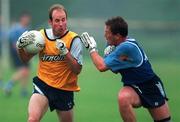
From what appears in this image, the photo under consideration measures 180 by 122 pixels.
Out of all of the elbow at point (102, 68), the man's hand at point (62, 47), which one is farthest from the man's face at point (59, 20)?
the elbow at point (102, 68)

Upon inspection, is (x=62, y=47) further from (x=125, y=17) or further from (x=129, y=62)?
(x=125, y=17)

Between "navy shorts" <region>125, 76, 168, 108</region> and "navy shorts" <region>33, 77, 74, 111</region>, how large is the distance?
0.88 m

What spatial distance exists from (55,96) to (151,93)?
49.1 inches

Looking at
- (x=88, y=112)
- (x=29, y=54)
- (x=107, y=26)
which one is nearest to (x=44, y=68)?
(x=29, y=54)

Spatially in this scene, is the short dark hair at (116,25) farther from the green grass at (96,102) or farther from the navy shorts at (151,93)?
the green grass at (96,102)

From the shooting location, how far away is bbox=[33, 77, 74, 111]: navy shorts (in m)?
10.4

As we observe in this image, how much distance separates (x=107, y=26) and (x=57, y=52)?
2.38 ft

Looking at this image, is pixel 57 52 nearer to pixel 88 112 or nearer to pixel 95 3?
pixel 88 112

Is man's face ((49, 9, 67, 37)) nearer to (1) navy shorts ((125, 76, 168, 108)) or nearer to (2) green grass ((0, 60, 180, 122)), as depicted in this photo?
(1) navy shorts ((125, 76, 168, 108))

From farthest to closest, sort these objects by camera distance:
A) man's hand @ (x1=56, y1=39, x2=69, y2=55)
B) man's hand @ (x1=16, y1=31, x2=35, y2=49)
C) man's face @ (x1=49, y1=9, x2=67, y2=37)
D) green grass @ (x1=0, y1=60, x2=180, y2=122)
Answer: green grass @ (x1=0, y1=60, x2=180, y2=122) < man's hand @ (x1=16, y1=31, x2=35, y2=49) < man's face @ (x1=49, y1=9, x2=67, y2=37) < man's hand @ (x1=56, y1=39, x2=69, y2=55)

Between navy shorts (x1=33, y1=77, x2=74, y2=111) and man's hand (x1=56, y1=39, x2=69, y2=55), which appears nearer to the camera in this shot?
man's hand (x1=56, y1=39, x2=69, y2=55)

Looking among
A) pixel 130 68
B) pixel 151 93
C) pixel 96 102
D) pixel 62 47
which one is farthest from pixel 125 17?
pixel 62 47

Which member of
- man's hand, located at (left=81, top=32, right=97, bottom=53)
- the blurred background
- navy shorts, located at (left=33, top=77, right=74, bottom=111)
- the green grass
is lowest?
the blurred background

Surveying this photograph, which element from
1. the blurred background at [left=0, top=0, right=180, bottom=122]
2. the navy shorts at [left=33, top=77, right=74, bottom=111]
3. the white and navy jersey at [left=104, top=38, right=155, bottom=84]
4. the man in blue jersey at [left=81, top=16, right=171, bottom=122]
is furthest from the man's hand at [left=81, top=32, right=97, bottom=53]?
the blurred background at [left=0, top=0, right=180, bottom=122]
